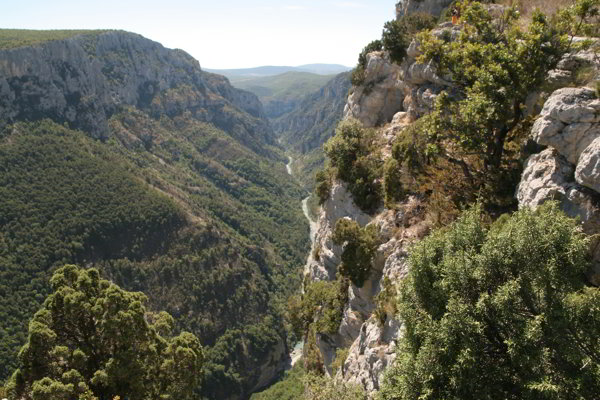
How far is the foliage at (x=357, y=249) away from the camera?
2631 centimetres

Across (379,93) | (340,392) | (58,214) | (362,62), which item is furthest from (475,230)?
(58,214)

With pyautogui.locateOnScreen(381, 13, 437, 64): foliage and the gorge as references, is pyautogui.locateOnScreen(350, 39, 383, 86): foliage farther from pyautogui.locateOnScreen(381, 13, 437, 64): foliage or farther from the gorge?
pyautogui.locateOnScreen(381, 13, 437, 64): foliage

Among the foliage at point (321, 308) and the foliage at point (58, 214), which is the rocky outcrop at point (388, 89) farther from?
the foliage at point (58, 214)

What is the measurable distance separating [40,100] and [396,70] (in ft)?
519

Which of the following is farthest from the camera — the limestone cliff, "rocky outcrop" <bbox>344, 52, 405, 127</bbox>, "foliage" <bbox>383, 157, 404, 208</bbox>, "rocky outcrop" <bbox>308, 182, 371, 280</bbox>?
"rocky outcrop" <bbox>344, 52, 405, 127</bbox>

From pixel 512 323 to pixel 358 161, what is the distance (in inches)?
918

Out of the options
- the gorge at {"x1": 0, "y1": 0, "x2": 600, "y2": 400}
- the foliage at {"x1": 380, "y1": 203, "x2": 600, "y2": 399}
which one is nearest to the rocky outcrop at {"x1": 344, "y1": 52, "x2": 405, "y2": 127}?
the gorge at {"x1": 0, "y1": 0, "x2": 600, "y2": 400}

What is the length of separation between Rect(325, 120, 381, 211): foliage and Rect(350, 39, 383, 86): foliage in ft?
41.4

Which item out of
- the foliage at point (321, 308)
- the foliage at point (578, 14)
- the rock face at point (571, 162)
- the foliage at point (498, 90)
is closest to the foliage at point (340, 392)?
the rock face at point (571, 162)

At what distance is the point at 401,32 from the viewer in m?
40.9

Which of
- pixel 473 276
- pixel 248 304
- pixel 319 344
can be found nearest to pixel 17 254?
pixel 248 304

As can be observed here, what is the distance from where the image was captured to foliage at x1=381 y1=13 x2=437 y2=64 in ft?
134

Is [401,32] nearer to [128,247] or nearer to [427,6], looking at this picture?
[427,6]

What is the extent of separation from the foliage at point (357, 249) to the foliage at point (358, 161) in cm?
433
